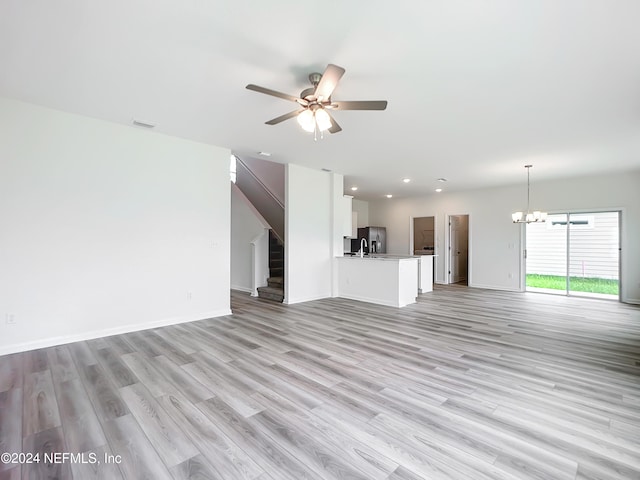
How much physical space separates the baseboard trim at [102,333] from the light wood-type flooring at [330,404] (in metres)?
0.14

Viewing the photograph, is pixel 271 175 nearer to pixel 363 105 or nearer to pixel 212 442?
pixel 363 105

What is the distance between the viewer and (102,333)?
3867 millimetres

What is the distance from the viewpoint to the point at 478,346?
369 centimetres

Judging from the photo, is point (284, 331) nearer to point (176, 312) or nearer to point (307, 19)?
point (176, 312)

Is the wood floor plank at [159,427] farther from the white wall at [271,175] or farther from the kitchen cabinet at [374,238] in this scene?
the kitchen cabinet at [374,238]

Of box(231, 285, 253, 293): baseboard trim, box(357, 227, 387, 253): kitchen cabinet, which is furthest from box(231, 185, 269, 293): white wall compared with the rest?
box(357, 227, 387, 253): kitchen cabinet

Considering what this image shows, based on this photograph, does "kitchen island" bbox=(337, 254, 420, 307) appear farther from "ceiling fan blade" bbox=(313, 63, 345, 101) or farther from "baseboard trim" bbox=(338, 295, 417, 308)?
"ceiling fan blade" bbox=(313, 63, 345, 101)

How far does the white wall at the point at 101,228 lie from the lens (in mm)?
3361

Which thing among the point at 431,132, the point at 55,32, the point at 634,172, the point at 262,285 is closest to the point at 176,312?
the point at 262,285

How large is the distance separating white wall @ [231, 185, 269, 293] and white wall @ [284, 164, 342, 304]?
1.08 m

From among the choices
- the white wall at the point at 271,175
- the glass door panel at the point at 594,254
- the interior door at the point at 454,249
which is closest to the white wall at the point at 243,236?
the white wall at the point at 271,175

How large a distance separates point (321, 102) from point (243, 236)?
5099mm

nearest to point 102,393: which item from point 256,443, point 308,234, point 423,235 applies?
point 256,443

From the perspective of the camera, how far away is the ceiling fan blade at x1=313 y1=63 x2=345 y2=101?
2292 millimetres
